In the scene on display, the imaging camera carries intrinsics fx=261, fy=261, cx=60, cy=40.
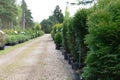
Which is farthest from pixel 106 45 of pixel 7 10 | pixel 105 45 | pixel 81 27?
pixel 7 10

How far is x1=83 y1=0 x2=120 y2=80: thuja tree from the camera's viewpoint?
141 inches

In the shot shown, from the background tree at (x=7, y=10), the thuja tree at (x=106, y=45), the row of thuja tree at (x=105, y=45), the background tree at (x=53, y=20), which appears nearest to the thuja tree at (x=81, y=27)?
the row of thuja tree at (x=105, y=45)

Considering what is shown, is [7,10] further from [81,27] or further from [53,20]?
[81,27]

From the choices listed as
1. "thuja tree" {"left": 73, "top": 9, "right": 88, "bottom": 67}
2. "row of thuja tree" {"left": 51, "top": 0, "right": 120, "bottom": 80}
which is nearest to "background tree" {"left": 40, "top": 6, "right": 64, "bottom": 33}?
"thuja tree" {"left": 73, "top": 9, "right": 88, "bottom": 67}

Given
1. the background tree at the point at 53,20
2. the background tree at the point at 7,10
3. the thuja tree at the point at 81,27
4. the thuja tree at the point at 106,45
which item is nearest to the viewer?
the thuja tree at the point at 106,45

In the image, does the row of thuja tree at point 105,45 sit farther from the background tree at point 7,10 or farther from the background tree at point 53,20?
the background tree at point 53,20

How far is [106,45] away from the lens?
3691 millimetres

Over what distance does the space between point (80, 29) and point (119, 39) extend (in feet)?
11.7

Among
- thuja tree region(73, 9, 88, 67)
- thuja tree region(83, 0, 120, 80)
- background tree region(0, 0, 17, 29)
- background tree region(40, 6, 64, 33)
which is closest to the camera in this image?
thuja tree region(83, 0, 120, 80)

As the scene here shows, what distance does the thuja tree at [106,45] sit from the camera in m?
3.58

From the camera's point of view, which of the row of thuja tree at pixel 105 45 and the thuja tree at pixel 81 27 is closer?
the row of thuja tree at pixel 105 45

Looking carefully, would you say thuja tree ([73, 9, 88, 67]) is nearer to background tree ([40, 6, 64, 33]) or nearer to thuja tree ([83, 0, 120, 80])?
thuja tree ([83, 0, 120, 80])

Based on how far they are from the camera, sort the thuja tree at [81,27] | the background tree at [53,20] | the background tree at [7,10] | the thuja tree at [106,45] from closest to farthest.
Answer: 1. the thuja tree at [106,45]
2. the thuja tree at [81,27]
3. the background tree at [7,10]
4. the background tree at [53,20]

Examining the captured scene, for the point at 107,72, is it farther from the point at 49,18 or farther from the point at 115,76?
the point at 49,18
